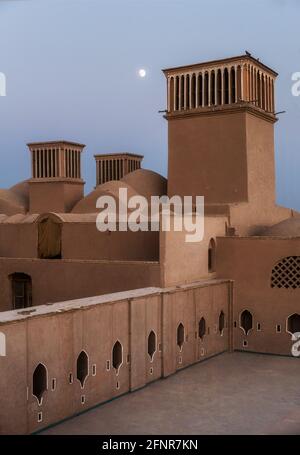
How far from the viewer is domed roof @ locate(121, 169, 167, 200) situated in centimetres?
2656

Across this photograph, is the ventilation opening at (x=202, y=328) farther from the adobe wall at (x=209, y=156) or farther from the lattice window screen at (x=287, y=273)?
the adobe wall at (x=209, y=156)

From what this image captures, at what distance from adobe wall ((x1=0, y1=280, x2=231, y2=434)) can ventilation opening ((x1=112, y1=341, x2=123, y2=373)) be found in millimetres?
109

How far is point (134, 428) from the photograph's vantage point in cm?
1222

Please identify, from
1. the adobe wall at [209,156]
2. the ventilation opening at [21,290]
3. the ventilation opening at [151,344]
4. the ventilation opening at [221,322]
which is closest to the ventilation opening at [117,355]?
the ventilation opening at [151,344]

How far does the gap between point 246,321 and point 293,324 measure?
1.61m

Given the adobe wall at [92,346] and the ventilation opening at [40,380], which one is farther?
the ventilation opening at [40,380]

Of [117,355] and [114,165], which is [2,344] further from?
[114,165]

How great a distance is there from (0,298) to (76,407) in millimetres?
8172

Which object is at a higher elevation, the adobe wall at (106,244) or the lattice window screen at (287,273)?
the adobe wall at (106,244)

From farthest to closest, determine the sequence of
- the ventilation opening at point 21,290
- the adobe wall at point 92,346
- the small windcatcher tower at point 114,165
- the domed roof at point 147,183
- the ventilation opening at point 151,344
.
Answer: the small windcatcher tower at point 114,165
the domed roof at point 147,183
the ventilation opening at point 21,290
the ventilation opening at point 151,344
the adobe wall at point 92,346

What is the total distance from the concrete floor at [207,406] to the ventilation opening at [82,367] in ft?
2.66

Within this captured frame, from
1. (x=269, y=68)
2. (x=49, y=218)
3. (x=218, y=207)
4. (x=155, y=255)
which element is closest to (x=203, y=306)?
(x=155, y=255)

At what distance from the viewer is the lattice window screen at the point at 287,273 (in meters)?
19.1

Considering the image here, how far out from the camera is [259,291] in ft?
64.2
